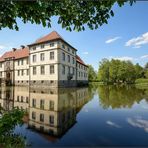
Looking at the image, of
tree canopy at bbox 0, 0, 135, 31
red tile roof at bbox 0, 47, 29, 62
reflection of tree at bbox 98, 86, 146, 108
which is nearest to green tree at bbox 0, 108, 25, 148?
tree canopy at bbox 0, 0, 135, 31

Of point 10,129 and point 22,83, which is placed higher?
point 22,83

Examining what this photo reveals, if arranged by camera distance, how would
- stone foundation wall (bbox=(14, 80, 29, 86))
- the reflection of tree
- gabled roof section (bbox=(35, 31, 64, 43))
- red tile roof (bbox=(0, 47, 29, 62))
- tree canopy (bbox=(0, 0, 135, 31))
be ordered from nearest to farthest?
tree canopy (bbox=(0, 0, 135, 31))
the reflection of tree
gabled roof section (bbox=(35, 31, 64, 43))
stone foundation wall (bbox=(14, 80, 29, 86))
red tile roof (bbox=(0, 47, 29, 62))

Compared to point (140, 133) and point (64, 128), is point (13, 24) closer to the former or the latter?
point (64, 128)

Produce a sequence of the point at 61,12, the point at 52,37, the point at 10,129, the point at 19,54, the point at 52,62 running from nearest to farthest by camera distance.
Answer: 1. the point at 10,129
2. the point at 61,12
3. the point at 52,37
4. the point at 52,62
5. the point at 19,54

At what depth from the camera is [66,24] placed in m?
4.20

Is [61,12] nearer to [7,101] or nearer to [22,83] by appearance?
[7,101]

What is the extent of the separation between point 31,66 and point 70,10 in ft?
81.8

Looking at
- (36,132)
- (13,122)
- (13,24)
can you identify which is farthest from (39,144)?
(13,24)

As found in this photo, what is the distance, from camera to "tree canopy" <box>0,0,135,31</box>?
3.66 m

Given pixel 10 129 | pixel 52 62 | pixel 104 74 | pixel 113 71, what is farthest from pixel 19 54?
pixel 10 129

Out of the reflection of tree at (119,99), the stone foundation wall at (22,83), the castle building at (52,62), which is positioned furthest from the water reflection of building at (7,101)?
the stone foundation wall at (22,83)

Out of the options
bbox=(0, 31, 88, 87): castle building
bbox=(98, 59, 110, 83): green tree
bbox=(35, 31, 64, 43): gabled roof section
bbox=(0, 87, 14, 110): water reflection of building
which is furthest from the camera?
bbox=(98, 59, 110, 83): green tree

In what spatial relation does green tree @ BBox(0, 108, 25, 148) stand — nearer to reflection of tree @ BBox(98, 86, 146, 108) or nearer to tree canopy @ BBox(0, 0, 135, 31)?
tree canopy @ BBox(0, 0, 135, 31)

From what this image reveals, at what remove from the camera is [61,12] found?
401 cm
